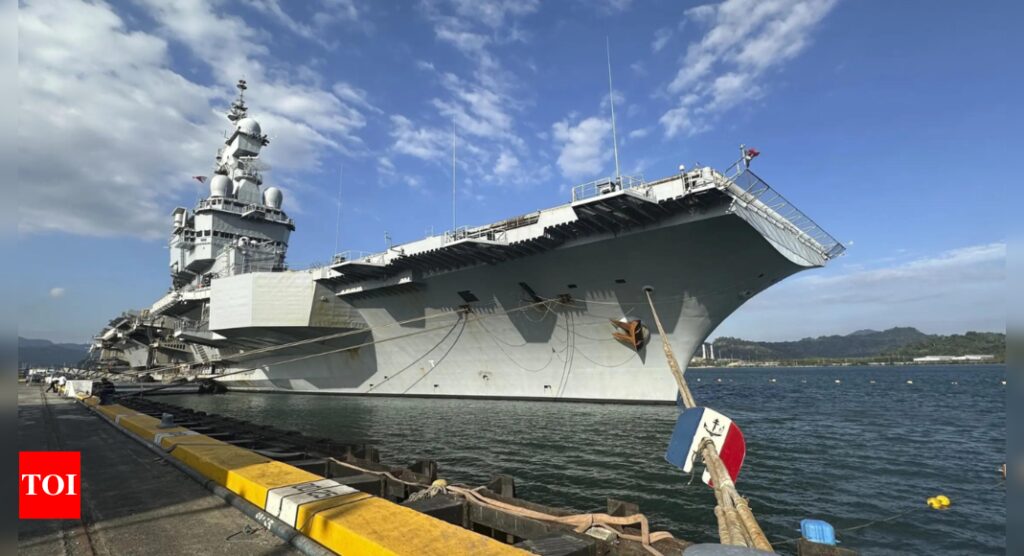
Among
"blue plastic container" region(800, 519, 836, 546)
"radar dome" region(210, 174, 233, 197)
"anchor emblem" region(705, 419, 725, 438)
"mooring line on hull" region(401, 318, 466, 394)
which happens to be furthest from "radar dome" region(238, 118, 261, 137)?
"blue plastic container" region(800, 519, 836, 546)

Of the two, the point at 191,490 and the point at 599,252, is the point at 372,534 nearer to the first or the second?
the point at 191,490

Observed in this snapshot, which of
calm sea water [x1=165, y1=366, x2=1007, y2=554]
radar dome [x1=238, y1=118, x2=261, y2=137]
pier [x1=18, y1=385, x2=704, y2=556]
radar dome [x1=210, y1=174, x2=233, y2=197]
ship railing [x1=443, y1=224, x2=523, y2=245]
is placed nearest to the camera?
pier [x1=18, y1=385, x2=704, y2=556]

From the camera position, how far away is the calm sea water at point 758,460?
22.0 ft

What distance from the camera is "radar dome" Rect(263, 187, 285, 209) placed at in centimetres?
3897

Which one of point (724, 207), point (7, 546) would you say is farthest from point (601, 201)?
point (7, 546)

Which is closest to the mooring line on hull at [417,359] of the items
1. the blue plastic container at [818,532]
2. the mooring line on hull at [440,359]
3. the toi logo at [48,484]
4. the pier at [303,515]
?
the mooring line on hull at [440,359]

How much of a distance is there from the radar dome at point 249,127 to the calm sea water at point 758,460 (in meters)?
28.8

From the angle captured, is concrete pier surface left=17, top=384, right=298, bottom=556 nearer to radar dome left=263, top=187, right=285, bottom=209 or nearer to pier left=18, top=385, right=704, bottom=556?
pier left=18, top=385, right=704, bottom=556

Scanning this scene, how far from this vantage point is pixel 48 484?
3727 millimetres

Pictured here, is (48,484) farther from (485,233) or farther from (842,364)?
(842,364)

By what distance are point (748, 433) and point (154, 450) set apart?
1346 cm

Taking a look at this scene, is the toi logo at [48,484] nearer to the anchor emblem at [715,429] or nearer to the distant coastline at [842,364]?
the anchor emblem at [715,429]

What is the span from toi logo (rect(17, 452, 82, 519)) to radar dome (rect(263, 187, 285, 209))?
38342 millimetres

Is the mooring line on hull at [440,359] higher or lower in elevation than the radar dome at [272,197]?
lower
